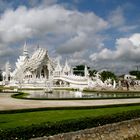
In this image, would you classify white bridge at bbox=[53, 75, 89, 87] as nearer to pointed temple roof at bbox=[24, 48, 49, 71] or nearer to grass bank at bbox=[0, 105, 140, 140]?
pointed temple roof at bbox=[24, 48, 49, 71]

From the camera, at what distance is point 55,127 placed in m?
13.0

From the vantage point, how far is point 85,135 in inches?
547

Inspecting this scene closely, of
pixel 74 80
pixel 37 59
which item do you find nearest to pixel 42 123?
pixel 74 80

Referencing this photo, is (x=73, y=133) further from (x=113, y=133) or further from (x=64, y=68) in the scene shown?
(x=64, y=68)

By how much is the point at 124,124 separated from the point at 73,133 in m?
3.94

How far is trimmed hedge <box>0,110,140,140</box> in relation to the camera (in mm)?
11357

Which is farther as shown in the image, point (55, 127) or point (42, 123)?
point (55, 127)

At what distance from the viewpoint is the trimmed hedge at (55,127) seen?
11.4m

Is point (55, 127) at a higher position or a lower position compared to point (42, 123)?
lower

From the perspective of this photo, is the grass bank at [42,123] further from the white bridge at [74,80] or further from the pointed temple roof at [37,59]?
the pointed temple roof at [37,59]

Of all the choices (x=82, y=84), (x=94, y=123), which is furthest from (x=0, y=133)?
(x=82, y=84)

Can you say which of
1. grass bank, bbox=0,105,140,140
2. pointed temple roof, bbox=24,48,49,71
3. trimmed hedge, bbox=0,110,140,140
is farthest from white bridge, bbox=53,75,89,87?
trimmed hedge, bbox=0,110,140,140

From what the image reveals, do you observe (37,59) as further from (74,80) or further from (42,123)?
(42,123)

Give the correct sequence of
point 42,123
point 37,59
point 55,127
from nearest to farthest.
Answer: point 42,123 < point 55,127 < point 37,59
